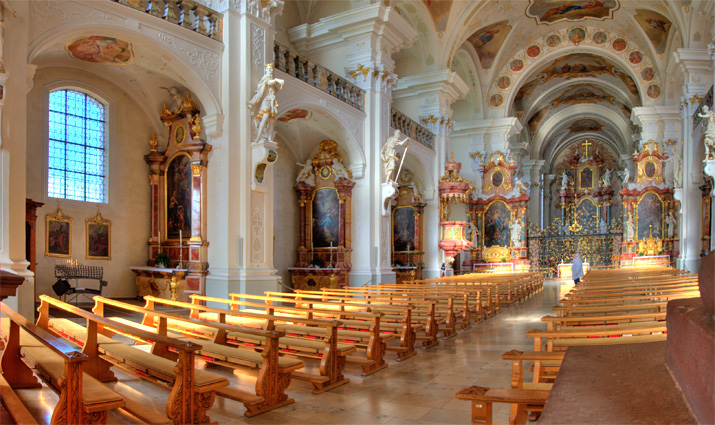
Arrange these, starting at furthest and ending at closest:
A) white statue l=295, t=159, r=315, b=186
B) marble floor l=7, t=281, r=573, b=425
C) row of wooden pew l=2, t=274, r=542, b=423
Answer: white statue l=295, t=159, r=315, b=186 → marble floor l=7, t=281, r=573, b=425 → row of wooden pew l=2, t=274, r=542, b=423

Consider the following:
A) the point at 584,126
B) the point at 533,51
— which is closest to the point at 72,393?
the point at 533,51

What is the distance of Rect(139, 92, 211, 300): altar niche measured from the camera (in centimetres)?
1010

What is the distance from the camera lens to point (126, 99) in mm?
11195

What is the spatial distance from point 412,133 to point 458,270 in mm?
7175

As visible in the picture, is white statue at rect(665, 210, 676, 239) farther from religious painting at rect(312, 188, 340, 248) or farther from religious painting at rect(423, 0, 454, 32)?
religious painting at rect(312, 188, 340, 248)

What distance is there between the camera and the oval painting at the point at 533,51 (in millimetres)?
23203

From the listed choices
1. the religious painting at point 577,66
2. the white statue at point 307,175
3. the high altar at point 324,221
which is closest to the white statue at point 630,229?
the religious painting at point 577,66

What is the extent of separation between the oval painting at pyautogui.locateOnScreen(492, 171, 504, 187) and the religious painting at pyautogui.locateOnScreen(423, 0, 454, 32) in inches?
305

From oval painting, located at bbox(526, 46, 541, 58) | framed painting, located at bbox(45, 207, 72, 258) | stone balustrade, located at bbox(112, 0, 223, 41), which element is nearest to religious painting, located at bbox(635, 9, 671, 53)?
oval painting, located at bbox(526, 46, 541, 58)

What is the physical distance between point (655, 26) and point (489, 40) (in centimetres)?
644

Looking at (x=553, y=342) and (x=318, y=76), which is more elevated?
(x=318, y=76)

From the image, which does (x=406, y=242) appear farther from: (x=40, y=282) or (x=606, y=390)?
(x=606, y=390)

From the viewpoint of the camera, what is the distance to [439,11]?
1789cm

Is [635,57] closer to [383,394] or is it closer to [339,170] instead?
[339,170]
